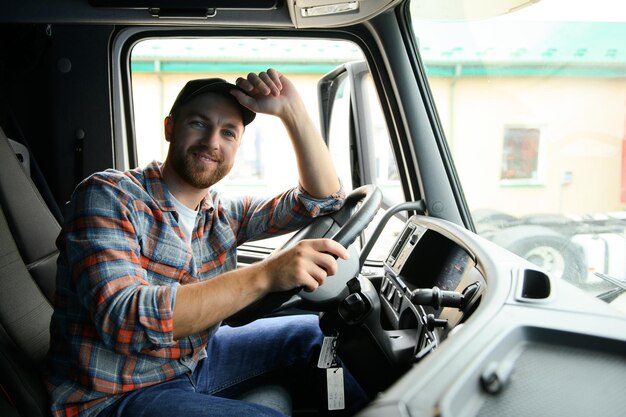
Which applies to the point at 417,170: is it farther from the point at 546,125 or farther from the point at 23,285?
the point at 23,285

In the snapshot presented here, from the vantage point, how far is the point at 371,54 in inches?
81.2

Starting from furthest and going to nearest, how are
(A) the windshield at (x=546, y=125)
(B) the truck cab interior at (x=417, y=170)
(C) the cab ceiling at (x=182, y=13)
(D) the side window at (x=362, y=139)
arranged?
(D) the side window at (x=362, y=139), (C) the cab ceiling at (x=182, y=13), (A) the windshield at (x=546, y=125), (B) the truck cab interior at (x=417, y=170)

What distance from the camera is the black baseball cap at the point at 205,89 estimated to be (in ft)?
4.87

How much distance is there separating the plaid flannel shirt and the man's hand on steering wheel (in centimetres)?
21

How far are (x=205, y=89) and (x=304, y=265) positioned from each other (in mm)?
641

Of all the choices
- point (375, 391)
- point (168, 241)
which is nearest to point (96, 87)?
point (168, 241)

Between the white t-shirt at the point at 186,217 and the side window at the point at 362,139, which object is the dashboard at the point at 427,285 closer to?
the side window at the point at 362,139

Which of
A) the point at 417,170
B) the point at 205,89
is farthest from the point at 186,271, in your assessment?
the point at 417,170

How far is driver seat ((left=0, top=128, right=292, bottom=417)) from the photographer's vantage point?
119 cm

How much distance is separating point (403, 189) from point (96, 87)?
1.40 meters

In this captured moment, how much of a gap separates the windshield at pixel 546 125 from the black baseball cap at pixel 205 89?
80cm

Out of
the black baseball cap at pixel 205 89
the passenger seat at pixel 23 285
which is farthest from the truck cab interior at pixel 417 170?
the black baseball cap at pixel 205 89

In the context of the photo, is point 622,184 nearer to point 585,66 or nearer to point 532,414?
point 585,66

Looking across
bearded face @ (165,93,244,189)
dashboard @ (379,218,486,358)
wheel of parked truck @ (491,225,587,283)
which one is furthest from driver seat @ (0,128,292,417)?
wheel of parked truck @ (491,225,587,283)
